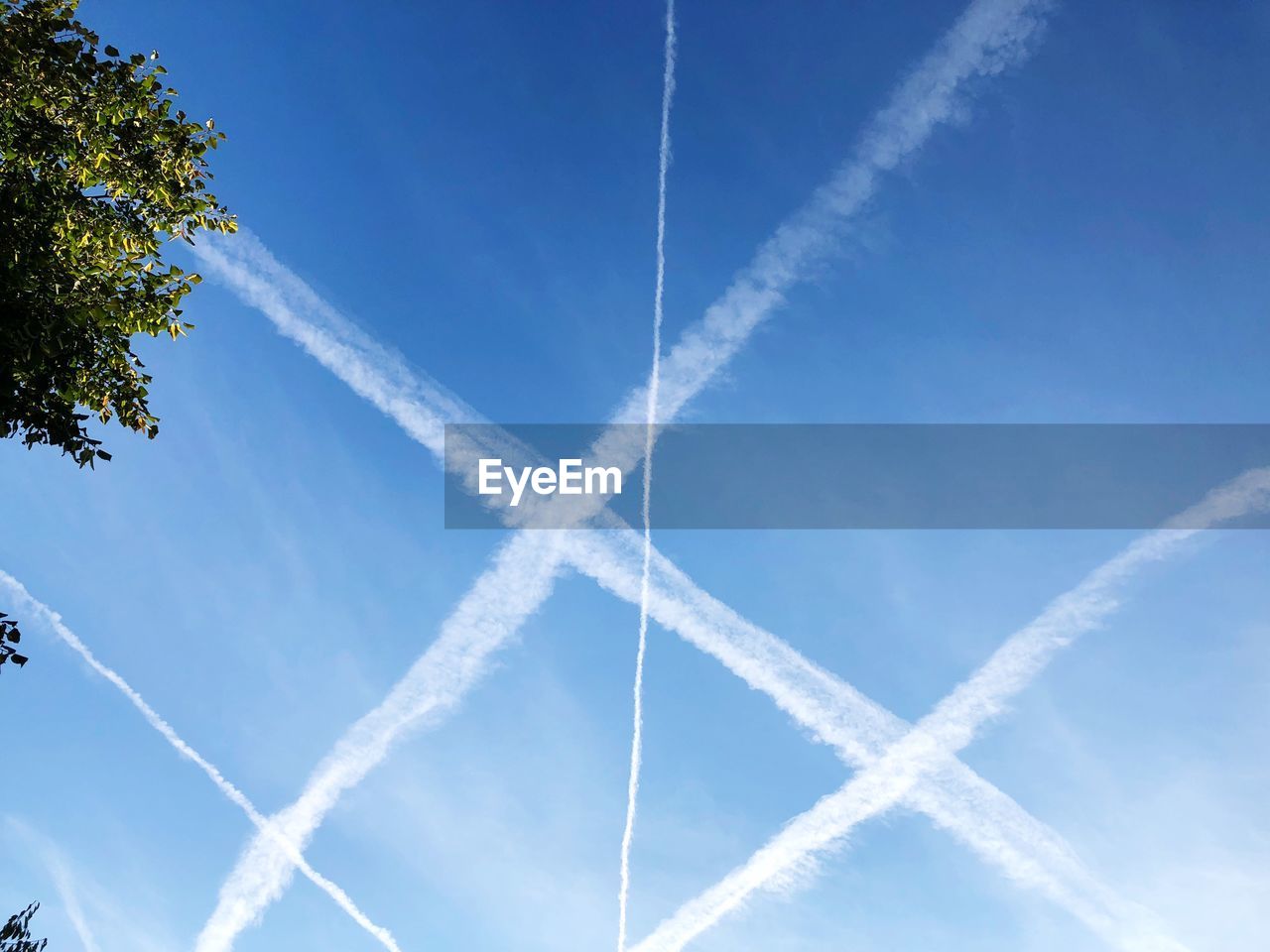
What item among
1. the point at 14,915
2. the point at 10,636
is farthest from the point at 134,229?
the point at 14,915

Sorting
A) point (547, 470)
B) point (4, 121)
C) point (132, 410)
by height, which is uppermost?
point (547, 470)

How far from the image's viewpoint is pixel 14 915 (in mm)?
28328

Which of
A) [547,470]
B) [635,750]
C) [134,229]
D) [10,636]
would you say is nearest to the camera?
[10,636]

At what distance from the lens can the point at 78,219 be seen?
52.6 ft

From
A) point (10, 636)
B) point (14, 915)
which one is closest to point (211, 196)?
point (10, 636)

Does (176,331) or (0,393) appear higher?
(176,331)

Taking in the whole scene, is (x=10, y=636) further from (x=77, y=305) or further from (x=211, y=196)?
(x=211, y=196)

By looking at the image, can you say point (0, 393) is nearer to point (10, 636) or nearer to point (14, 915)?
point (10, 636)

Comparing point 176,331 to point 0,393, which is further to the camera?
point 176,331

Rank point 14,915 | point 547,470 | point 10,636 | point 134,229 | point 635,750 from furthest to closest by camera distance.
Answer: point 635,750, point 547,470, point 14,915, point 134,229, point 10,636

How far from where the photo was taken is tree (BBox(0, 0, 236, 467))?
1473 cm

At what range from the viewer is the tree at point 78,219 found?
48.3 feet

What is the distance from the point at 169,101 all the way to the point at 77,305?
5.08 meters

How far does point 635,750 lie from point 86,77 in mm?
52372
